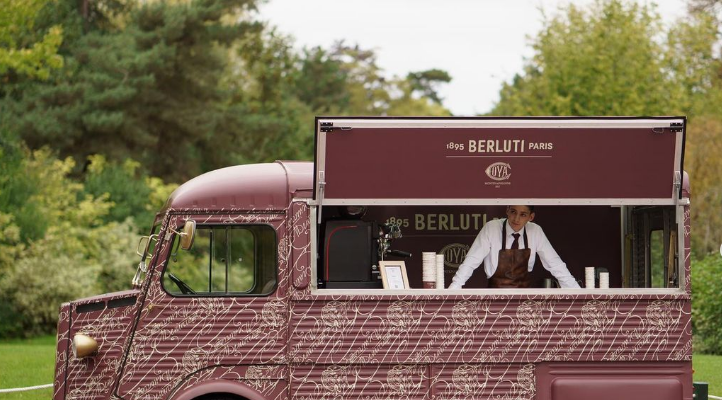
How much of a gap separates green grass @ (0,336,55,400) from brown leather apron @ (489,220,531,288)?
5732 millimetres

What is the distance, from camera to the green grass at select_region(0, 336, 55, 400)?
42.9ft

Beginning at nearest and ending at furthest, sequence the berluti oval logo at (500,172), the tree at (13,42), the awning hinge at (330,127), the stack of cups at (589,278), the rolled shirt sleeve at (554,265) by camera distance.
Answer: the awning hinge at (330,127), the berluti oval logo at (500,172), the stack of cups at (589,278), the rolled shirt sleeve at (554,265), the tree at (13,42)

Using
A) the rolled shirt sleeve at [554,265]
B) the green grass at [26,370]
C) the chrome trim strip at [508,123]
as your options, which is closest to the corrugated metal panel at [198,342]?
the chrome trim strip at [508,123]

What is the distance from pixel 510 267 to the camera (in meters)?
9.67

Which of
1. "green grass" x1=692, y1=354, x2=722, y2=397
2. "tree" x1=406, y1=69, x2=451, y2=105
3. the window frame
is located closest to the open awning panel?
the window frame

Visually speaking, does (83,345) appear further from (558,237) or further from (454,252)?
(558,237)

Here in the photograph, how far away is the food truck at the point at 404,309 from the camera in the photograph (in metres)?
8.55

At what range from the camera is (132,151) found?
34.7 metres

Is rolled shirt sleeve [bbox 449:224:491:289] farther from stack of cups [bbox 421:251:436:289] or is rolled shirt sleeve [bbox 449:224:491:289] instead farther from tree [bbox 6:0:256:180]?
tree [bbox 6:0:256:180]

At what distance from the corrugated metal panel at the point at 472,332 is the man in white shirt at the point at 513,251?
1.00 meters

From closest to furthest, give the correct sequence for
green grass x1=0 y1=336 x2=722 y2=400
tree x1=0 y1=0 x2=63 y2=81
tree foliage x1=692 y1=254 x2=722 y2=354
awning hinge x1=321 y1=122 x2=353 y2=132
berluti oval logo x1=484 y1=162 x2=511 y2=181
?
awning hinge x1=321 y1=122 x2=353 y2=132
berluti oval logo x1=484 y1=162 x2=511 y2=181
green grass x1=0 y1=336 x2=722 y2=400
tree foliage x1=692 y1=254 x2=722 y2=354
tree x1=0 y1=0 x2=63 y2=81

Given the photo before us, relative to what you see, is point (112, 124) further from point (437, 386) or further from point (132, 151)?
point (437, 386)

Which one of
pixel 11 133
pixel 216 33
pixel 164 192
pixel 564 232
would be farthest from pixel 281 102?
pixel 564 232

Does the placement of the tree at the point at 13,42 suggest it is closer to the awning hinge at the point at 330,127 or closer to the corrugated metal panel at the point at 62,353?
the corrugated metal panel at the point at 62,353
